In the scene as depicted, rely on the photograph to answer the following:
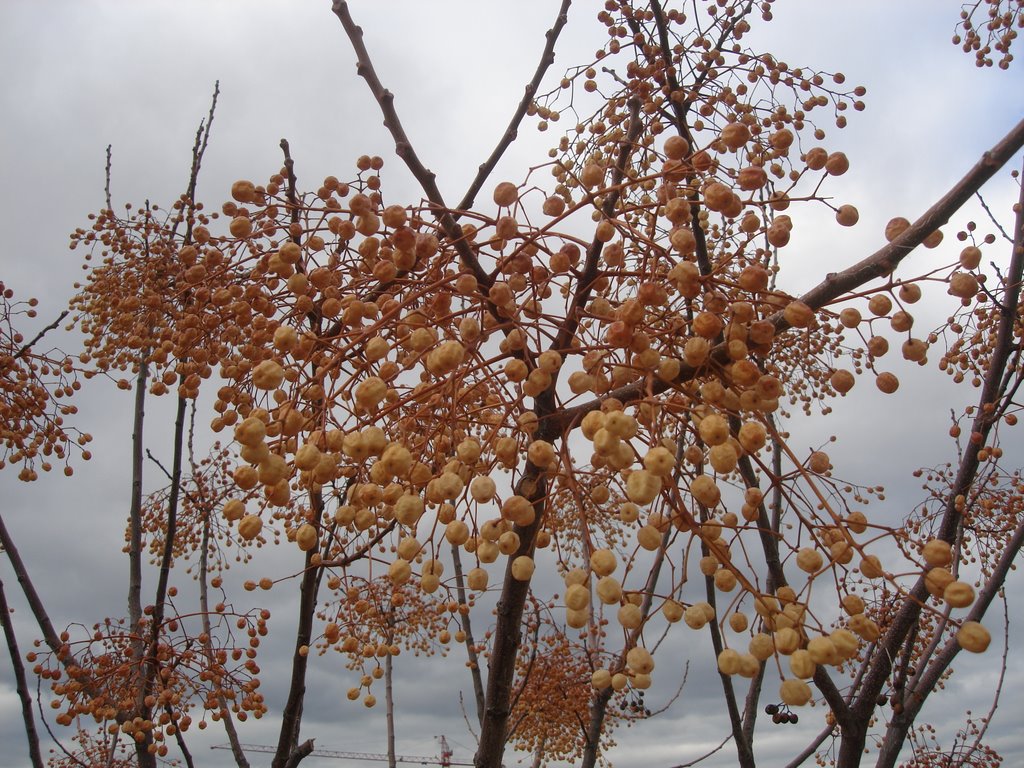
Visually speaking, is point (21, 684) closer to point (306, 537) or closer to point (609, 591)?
point (306, 537)

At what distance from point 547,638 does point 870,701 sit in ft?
12.4

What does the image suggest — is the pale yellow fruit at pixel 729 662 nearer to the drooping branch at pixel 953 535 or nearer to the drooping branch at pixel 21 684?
the drooping branch at pixel 953 535

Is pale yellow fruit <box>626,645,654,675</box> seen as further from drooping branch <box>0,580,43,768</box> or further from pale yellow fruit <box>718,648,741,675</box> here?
drooping branch <box>0,580,43,768</box>

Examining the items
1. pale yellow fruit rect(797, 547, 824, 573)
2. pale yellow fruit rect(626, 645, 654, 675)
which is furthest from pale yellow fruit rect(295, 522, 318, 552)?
pale yellow fruit rect(797, 547, 824, 573)

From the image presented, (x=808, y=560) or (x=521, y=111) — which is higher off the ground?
(x=521, y=111)

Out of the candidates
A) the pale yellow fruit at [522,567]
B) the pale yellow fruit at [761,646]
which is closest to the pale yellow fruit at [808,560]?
the pale yellow fruit at [761,646]

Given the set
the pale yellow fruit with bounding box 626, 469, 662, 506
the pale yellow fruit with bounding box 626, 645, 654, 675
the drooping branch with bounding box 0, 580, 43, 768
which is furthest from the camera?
the drooping branch with bounding box 0, 580, 43, 768

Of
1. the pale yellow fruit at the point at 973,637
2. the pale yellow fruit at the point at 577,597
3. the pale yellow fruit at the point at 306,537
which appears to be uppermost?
the pale yellow fruit at the point at 306,537

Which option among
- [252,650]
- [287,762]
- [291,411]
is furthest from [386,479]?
[252,650]

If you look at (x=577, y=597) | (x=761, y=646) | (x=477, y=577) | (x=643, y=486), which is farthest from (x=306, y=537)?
(x=761, y=646)

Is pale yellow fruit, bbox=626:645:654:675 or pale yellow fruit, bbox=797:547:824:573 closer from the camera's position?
pale yellow fruit, bbox=626:645:654:675

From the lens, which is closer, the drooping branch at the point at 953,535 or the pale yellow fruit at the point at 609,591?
the pale yellow fruit at the point at 609,591

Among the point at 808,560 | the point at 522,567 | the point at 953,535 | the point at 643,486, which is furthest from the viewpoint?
the point at 953,535

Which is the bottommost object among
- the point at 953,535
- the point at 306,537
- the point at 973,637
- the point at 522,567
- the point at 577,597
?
the point at 973,637
